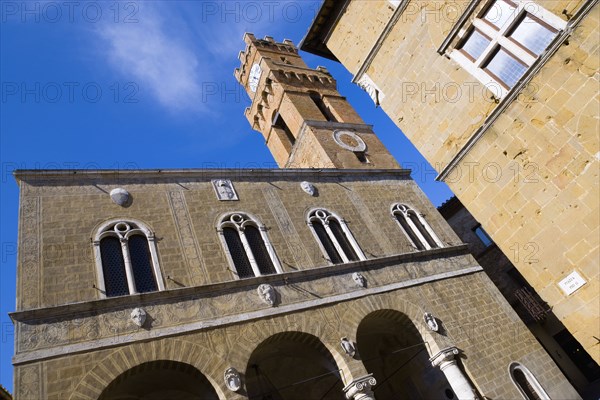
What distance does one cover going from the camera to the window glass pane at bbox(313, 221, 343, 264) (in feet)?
37.3

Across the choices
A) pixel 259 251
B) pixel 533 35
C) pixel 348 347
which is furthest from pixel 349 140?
pixel 533 35

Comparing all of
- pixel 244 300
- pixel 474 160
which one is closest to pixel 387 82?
pixel 474 160

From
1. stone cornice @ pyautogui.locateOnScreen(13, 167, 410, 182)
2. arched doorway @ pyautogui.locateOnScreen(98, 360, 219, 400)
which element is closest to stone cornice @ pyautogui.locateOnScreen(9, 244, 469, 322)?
arched doorway @ pyautogui.locateOnScreen(98, 360, 219, 400)

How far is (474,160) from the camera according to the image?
23.3 feet

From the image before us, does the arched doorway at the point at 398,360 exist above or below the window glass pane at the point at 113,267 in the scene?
below

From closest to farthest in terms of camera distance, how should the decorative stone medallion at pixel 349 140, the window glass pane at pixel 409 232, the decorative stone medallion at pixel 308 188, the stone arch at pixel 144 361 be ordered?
the stone arch at pixel 144 361 → the decorative stone medallion at pixel 308 188 → the window glass pane at pixel 409 232 → the decorative stone medallion at pixel 349 140

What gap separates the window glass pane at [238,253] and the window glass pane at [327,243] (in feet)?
7.92

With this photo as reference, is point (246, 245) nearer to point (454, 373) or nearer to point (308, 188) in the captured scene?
point (308, 188)

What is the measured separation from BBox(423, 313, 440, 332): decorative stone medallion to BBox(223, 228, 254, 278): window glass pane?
15.6 ft

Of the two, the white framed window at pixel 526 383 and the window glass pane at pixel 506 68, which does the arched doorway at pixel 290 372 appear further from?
the window glass pane at pixel 506 68

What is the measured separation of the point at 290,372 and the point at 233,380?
3.54m

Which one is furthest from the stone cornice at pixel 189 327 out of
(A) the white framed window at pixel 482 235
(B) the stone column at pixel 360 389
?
(A) the white framed window at pixel 482 235

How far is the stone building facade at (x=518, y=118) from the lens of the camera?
575 centimetres

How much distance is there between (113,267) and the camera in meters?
8.91
